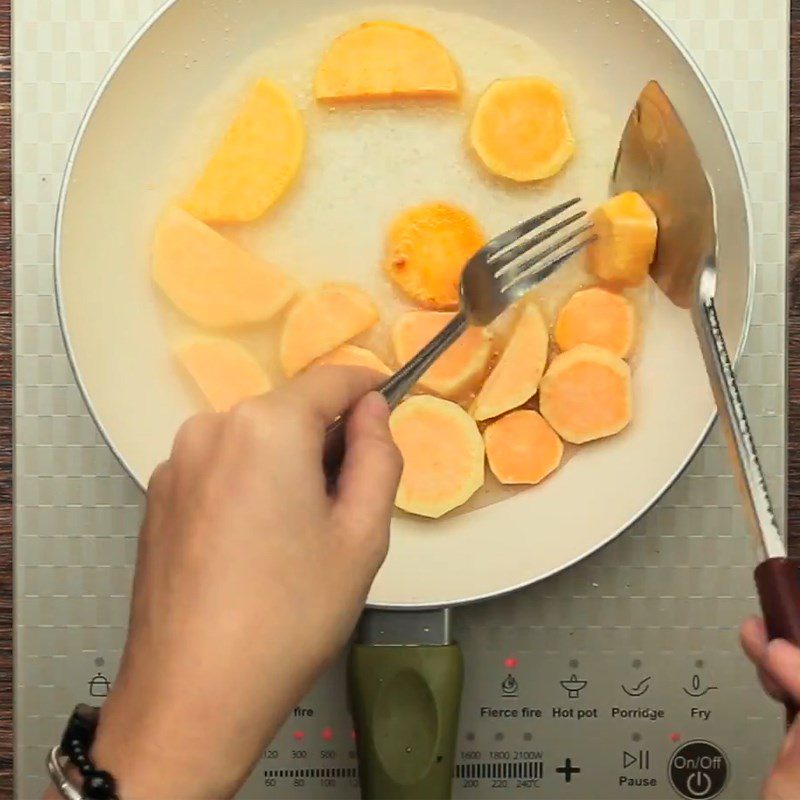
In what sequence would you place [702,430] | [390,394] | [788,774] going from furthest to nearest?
[702,430]
[390,394]
[788,774]

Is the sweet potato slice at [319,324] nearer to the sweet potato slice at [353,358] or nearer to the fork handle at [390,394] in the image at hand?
the sweet potato slice at [353,358]

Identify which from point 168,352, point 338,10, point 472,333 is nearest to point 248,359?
point 168,352

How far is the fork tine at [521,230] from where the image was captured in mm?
735

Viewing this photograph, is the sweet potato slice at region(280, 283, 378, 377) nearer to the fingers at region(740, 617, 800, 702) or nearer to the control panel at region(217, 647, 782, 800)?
the control panel at region(217, 647, 782, 800)

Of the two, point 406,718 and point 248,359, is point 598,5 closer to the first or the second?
point 248,359

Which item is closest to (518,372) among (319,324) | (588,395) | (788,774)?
(588,395)

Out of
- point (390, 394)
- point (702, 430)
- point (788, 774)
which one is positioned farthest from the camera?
point (702, 430)

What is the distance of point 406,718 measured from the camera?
72 cm

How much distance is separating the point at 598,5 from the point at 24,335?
516 millimetres

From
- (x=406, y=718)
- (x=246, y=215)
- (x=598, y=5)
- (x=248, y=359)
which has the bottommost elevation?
(x=406, y=718)

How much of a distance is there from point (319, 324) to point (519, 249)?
0.54 ft

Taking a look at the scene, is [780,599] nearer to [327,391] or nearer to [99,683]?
[327,391]

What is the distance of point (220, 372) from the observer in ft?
2.54

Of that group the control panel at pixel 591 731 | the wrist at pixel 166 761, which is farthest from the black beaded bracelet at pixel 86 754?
the control panel at pixel 591 731
